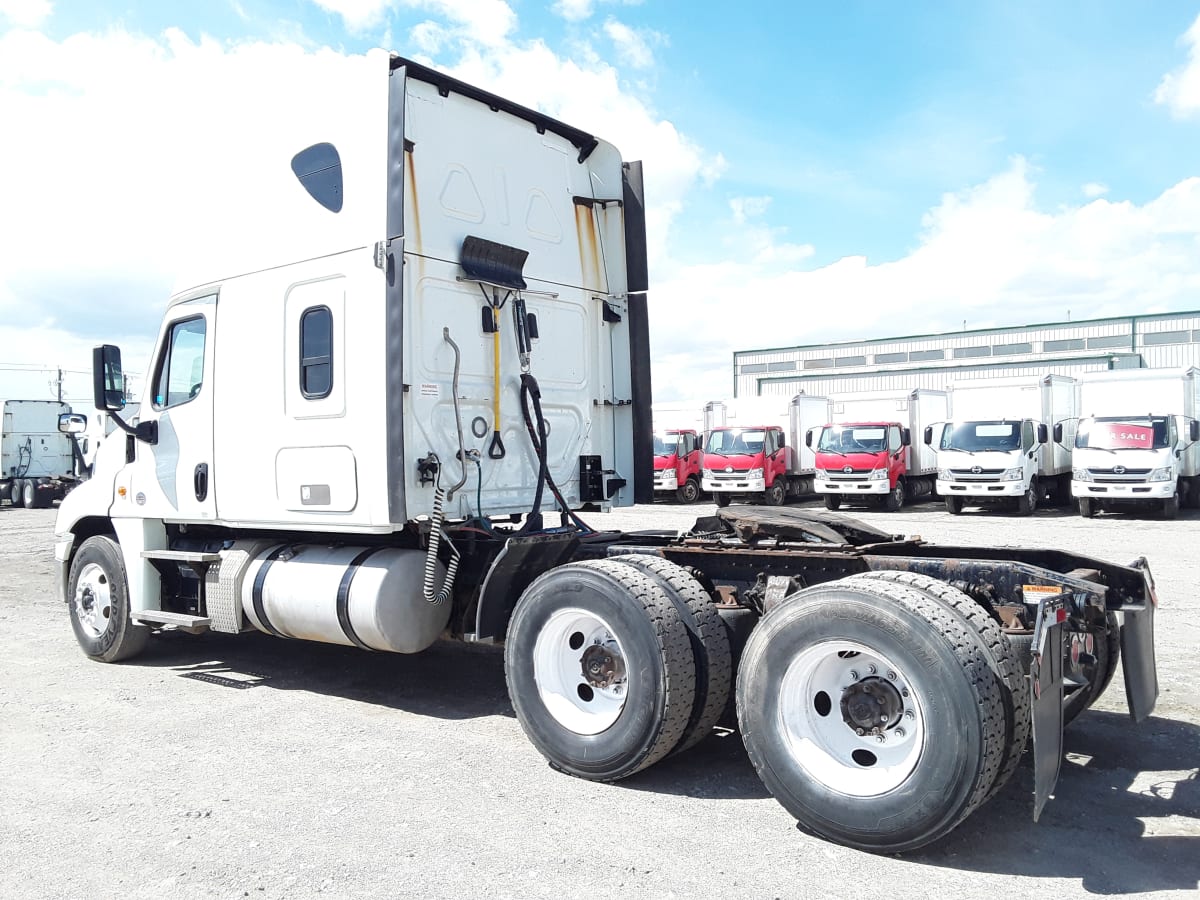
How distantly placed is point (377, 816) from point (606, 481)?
328 cm

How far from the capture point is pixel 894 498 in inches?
926

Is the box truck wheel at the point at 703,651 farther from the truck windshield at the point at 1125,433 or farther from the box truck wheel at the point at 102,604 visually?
the truck windshield at the point at 1125,433

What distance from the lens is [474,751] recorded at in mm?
5309

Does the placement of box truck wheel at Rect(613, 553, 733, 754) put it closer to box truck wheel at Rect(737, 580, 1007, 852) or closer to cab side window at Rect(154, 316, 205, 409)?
box truck wheel at Rect(737, 580, 1007, 852)

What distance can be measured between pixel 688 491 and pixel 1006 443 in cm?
892

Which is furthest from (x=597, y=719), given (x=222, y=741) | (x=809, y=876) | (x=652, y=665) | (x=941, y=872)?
(x=222, y=741)

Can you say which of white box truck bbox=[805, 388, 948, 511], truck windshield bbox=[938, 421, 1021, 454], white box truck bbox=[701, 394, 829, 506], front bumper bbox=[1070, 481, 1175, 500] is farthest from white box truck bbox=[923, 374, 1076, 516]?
white box truck bbox=[701, 394, 829, 506]

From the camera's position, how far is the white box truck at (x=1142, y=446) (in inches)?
769

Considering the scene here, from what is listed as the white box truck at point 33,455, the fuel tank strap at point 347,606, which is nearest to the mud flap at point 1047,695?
the fuel tank strap at point 347,606

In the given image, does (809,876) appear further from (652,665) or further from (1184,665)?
(1184,665)

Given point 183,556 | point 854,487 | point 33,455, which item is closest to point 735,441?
point 854,487

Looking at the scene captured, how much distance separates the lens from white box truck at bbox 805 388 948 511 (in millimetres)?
22906

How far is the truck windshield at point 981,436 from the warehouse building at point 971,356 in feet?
58.7

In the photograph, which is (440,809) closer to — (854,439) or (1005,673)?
(1005,673)
